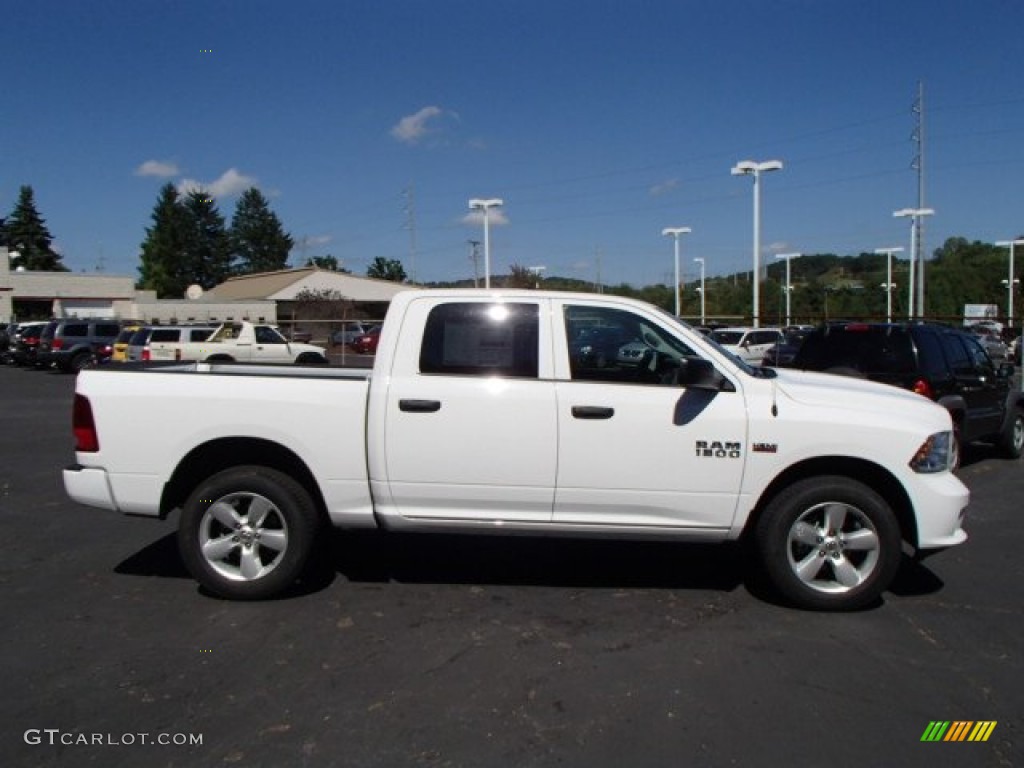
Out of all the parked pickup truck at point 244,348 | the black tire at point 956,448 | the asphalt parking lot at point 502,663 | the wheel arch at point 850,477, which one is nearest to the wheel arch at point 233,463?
the asphalt parking lot at point 502,663

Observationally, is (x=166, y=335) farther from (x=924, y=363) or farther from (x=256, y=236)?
(x=256, y=236)

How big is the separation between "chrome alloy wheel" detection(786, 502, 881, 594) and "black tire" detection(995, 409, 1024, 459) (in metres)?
6.75

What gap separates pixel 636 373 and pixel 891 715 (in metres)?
2.23

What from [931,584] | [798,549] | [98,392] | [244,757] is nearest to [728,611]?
[798,549]

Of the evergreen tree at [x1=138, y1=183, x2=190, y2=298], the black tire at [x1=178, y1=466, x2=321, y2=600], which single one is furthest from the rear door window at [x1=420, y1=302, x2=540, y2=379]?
the evergreen tree at [x1=138, y1=183, x2=190, y2=298]

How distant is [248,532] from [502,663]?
186 cm

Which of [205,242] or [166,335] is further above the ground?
[205,242]

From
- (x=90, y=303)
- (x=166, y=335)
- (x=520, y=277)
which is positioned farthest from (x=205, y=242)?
(x=166, y=335)

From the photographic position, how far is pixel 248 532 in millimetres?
5055

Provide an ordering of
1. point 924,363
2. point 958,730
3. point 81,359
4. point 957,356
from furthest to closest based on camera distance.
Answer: point 81,359, point 957,356, point 924,363, point 958,730

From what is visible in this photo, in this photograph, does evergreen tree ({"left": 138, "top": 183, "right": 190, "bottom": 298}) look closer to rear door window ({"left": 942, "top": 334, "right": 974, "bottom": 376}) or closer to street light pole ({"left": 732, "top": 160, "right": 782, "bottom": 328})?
street light pole ({"left": 732, "top": 160, "right": 782, "bottom": 328})

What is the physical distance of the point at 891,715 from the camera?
12.1 feet

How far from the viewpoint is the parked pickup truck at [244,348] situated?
24234 mm

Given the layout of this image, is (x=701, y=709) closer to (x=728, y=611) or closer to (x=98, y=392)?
(x=728, y=611)
